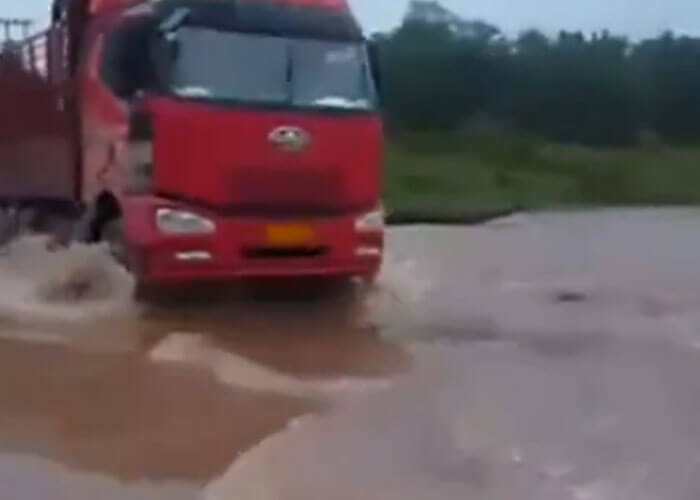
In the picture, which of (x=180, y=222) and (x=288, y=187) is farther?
(x=288, y=187)

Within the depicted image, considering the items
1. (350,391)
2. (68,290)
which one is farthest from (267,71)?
(350,391)

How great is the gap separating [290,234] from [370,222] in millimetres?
681

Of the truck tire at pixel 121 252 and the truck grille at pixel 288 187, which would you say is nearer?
the truck grille at pixel 288 187

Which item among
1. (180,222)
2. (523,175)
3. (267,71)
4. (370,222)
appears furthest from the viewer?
(523,175)

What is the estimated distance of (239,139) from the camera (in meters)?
10.4

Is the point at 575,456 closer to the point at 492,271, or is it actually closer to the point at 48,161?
the point at 48,161

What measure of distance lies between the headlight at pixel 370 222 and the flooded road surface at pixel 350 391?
73 centimetres

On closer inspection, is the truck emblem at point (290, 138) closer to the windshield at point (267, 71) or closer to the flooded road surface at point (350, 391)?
the windshield at point (267, 71)

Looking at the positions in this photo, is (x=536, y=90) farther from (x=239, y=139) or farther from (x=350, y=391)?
(x=350, y=391)

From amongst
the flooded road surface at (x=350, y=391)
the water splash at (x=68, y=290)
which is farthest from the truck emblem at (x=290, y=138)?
the water splash at (x=68, y=290)

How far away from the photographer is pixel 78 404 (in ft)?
27.2

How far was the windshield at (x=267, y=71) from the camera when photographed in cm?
1052

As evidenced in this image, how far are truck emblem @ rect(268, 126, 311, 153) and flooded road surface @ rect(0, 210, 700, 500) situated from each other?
1307 millimetres

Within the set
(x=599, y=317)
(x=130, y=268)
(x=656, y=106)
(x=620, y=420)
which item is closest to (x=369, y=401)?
(x=620, y=420)
